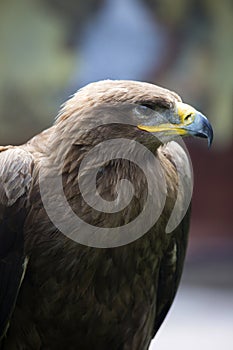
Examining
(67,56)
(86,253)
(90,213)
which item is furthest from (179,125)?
(67,56)

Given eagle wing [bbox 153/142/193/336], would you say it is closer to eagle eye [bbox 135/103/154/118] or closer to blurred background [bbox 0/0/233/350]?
eagle eye [bbox 135/103/154/118]

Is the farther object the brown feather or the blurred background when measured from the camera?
the blurred background

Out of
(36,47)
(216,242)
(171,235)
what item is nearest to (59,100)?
(36,47)

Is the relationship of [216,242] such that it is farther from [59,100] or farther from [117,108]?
[117,108]

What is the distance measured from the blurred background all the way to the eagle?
4.40m

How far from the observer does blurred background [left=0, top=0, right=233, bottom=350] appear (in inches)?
372

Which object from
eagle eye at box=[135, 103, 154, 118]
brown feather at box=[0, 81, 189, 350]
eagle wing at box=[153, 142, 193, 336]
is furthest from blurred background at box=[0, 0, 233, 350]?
eagle eye at box=[135, 103, 154, 118]

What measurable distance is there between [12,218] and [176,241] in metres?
0.85

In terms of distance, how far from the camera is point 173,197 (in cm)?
473

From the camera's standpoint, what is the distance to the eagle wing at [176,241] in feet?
16.1

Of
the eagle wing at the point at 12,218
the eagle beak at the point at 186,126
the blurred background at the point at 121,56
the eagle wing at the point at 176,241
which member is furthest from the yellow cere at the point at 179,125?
the blurred background at the point at 121,56

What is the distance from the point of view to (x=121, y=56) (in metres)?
9.38

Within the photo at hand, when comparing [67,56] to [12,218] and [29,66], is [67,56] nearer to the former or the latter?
[29,66]

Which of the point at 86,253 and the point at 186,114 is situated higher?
the point at 186,114
